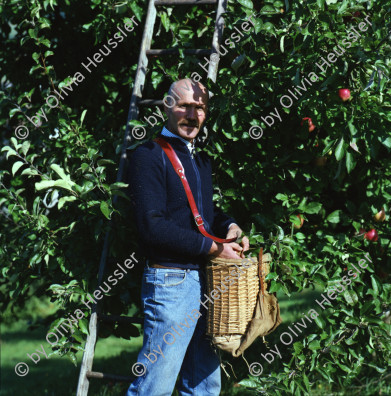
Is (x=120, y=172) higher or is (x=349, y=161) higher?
(x=349, y=161)

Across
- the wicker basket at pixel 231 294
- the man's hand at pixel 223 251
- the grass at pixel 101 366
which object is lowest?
the grass at pixel 101 366

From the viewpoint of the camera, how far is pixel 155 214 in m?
2.29

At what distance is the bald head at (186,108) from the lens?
8.30 feet

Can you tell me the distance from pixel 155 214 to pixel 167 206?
6.2 inches

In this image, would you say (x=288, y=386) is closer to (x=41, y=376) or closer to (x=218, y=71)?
(x=218, y=71)

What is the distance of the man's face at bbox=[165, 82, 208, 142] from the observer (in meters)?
2.53

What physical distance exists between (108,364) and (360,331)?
3074mm

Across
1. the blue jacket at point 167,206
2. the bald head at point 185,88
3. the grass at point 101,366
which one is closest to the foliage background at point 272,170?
the bald head at point 185,88

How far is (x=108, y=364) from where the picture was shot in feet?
17.2

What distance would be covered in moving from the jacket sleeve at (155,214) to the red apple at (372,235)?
3.72 feet

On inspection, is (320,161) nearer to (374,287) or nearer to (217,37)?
(374,287)

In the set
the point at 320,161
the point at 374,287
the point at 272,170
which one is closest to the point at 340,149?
the point at 320,161

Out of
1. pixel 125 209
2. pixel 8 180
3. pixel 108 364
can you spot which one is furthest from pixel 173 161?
pixel 108 364

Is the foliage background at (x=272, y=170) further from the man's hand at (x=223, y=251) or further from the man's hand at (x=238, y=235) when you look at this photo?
the man's hand at (x=223, y=251)
